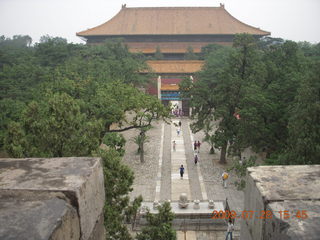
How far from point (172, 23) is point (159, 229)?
38.0 metres

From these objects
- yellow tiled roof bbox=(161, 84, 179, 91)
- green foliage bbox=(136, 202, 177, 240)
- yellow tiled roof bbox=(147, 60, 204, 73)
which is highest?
yellow tiled roof bbox=(147, 60, 204, 73)

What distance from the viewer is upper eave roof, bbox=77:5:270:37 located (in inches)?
1521

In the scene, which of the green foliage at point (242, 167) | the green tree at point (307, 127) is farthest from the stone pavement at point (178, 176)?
the green tree at point (307, 127)

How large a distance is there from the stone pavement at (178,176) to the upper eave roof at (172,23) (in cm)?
2281

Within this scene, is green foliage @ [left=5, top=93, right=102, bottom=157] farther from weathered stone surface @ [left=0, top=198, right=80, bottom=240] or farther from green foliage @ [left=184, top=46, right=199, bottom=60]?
green foliage @ [left=184, top=46, right=199, bottom=60]

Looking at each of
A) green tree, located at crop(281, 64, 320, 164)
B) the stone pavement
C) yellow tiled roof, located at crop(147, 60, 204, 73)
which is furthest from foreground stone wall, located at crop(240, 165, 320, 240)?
yellow tiled roof, located at crop(147, 60, 204, 73)

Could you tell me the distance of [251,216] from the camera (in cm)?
214

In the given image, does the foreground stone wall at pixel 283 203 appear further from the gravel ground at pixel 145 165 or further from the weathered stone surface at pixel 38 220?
the gravel ground at pixel 145 165

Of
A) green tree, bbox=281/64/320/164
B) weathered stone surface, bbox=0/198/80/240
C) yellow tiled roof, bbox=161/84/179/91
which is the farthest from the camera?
yellow tiled roof, bbox=161/84/179/91

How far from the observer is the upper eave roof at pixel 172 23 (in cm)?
3862

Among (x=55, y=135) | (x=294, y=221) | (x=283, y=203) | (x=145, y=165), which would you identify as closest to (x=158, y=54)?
(x=145, y=165)

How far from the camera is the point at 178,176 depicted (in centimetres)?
1406

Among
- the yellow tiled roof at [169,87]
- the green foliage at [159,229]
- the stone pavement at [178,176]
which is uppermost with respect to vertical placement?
the yellow tiled roof at [169,87]

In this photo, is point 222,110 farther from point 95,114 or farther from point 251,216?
point 251,216
